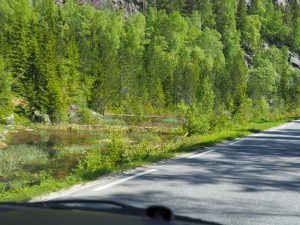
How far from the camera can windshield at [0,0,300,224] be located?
796 cm

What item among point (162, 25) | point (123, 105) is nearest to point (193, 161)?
point (123, 105)

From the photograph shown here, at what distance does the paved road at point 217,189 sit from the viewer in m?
6.28

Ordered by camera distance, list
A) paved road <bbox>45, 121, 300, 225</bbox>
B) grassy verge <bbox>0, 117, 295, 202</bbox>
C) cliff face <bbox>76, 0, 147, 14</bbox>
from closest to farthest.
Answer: paved road <bbox>45, 121, 300, 225</bbox>
grassy verge <bbox>0, 117, 295, 202</bbox>
cliff face <bbox>76, 0, 147, 14</bbox>

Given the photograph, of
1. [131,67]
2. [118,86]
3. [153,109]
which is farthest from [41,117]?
[131,67]

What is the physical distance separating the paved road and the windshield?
1.4 inches

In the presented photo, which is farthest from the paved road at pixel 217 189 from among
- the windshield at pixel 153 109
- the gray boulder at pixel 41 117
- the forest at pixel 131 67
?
the gray boulder at pixel 41 117

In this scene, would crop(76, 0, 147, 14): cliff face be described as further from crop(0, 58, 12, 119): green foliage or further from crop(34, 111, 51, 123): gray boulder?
crop(0, 58, 12, 119): green foliage

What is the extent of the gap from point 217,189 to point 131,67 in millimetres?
68624

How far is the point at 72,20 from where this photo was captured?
3339 inches

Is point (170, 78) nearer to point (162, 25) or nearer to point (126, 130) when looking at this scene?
point (162, 25)

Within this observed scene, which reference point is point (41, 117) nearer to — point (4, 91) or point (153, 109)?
point (4, 91)

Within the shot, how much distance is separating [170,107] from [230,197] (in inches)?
2720

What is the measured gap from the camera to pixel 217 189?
26.2 feet

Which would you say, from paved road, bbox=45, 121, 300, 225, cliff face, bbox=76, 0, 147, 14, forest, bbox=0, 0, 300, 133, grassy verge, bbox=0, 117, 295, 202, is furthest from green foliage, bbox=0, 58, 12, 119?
cliff face, bbox=76, 0, 147, 14
